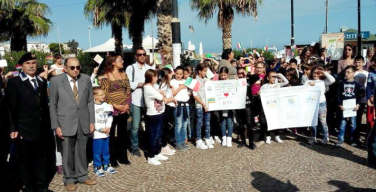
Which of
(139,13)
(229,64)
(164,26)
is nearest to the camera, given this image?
(229,64)

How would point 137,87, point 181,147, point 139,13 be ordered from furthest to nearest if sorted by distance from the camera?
point 139,13, point 181,147, point 137,87

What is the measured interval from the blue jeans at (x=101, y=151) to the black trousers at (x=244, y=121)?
3008mm

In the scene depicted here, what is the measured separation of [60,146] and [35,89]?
3.41 feet

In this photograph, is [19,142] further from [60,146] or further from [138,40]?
[138,40]

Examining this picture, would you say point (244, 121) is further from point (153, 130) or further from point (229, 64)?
point (153, 130)

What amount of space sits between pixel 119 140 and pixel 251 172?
2.49m

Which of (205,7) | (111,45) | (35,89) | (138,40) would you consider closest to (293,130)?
(35,89)

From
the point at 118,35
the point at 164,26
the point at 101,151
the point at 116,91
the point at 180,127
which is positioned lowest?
the point at 101,151

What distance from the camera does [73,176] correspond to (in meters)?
5.02

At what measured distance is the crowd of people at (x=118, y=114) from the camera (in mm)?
4613

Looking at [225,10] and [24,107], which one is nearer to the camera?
[24,107]

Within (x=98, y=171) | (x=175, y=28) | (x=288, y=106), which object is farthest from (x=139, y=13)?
(x=98, y=171)

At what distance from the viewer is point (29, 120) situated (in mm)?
4488

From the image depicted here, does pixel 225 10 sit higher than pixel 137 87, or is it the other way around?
pixel 225 10
